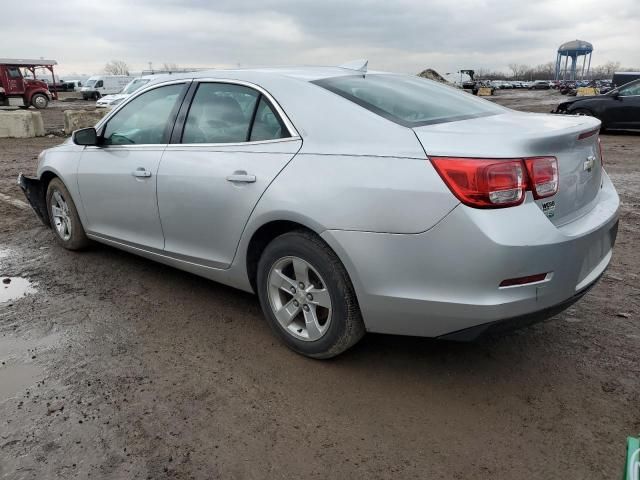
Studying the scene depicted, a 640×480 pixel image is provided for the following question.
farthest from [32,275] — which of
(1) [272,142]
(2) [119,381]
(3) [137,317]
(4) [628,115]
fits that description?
(4) [628,115]

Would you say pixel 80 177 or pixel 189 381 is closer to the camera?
pixel 189 381

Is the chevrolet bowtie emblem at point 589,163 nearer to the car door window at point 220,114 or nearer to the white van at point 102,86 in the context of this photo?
the car door window at point 220,114

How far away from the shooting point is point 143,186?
3.86 metres

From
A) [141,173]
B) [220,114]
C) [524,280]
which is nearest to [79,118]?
[141,173]

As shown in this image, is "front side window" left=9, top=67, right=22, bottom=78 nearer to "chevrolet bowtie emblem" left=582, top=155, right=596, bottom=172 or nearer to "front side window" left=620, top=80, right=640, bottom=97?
"front side window" left=620, top=80, right=640, bottom=97

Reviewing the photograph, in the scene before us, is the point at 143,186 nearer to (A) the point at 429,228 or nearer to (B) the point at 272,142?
(B) the point at 272,142

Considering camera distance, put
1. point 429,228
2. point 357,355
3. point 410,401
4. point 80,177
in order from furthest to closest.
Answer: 1. point 80,177
2. point 357,355
3. point 410,401
4. point 429,228

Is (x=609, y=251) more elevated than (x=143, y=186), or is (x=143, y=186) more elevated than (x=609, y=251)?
(x=143, y=186)

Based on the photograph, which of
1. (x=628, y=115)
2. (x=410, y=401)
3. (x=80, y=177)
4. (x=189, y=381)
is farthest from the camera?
(x=628, y=115)

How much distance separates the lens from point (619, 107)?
46.6 feet

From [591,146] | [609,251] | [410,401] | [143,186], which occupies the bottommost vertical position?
[410,401]

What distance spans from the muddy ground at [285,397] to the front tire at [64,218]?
92 cm

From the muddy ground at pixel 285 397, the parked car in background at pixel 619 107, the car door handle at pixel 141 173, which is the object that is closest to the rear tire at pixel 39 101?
the parked car in background at pixel 619 107

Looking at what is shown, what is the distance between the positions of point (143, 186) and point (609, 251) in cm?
303
